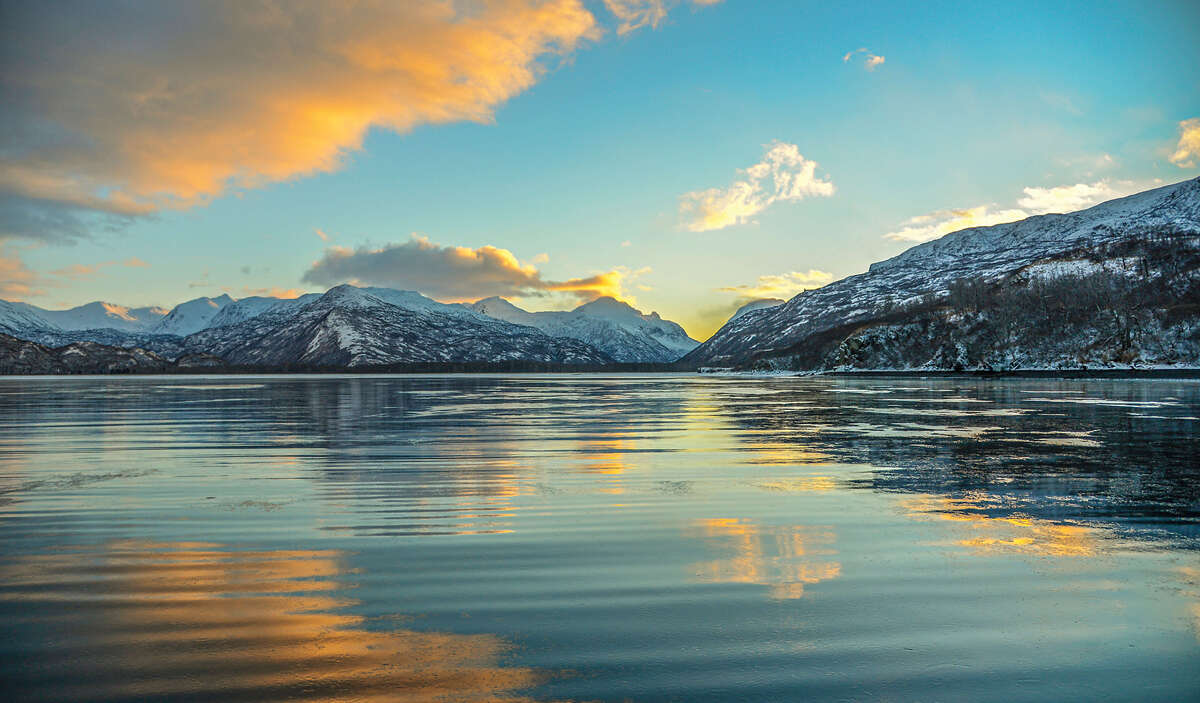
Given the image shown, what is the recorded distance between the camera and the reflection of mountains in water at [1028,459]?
1503 cm

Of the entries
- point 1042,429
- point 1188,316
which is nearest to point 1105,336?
point 1188,316

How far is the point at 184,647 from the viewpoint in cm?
755

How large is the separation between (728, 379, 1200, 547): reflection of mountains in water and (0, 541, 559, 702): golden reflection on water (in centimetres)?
1162

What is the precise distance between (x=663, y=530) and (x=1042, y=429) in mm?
28200

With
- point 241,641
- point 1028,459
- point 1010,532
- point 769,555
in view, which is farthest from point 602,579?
point 1028,459

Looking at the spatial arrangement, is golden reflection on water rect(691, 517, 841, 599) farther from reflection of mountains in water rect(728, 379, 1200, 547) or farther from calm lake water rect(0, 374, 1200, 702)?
reflection of mountains in water rect(728, 379, 1200, 547)

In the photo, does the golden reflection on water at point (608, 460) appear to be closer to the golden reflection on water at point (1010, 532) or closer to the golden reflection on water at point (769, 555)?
the golden reflection on water at point (769, 555)

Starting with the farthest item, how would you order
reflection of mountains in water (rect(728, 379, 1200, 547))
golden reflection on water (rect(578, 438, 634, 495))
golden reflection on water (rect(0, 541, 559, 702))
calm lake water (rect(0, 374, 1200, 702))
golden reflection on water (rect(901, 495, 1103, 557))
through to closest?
golden reflection on water (rect(578, 438, 634, 495)) → reflection of mountains in water (rect(728, 379, 1200, 547)) → golden reflection on water (rect(901, 495, 1103, 557)) → calm lake water (rect(0, 374, 1200, 702)) → golden reflection on water (rect(0, 541, 559, 702))

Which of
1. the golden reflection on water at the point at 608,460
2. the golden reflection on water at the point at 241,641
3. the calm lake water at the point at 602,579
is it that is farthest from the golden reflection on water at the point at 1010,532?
the golden reflection on water at the point at 241,641

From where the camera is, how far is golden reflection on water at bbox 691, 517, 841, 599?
33.0 feet

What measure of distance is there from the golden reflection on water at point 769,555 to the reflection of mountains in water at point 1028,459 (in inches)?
171

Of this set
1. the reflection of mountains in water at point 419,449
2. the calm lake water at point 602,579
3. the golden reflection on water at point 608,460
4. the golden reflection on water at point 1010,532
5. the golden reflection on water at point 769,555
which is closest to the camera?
the calm lake water at point 602,579

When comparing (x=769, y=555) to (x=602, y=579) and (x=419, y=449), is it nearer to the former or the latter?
(x=602, y=579)

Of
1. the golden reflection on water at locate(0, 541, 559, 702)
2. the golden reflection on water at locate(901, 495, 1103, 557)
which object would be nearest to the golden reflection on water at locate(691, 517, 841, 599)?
the golden reflection on water at locate(901, 495, 1103, 557)
